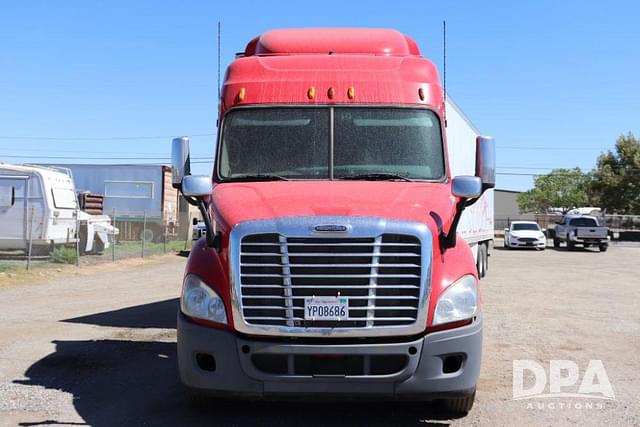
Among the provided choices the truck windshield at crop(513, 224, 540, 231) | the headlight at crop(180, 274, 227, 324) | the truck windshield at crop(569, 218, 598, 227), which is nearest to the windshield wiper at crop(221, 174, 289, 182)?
the headlight at crop(180, 274, 227, 324)

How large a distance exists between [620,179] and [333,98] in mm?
63944

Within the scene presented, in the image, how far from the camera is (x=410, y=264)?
189 inches

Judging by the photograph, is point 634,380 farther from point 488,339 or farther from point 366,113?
point 366,113

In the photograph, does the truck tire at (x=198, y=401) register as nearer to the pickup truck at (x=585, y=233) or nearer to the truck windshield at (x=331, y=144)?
the truck windshield at (x=331, y=144)

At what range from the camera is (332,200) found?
5215 millimetres

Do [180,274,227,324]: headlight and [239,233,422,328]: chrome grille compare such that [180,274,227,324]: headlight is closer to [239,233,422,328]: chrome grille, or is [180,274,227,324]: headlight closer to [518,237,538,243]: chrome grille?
[239,233,422,328]: chrome grille

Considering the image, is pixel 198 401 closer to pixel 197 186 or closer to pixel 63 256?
pixel 197 186

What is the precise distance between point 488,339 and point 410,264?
495 centimetres

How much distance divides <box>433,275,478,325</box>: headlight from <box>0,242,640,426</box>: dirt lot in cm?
116

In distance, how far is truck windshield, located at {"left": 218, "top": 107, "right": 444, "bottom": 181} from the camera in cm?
610

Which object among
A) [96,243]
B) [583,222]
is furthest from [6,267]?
[583,222]

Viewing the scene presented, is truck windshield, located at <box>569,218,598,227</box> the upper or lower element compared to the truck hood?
lower

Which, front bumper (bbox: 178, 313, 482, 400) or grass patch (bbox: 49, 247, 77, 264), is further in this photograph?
grass patch (bbox: 49, 247, 77, 264)

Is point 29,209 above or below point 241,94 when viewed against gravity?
below
